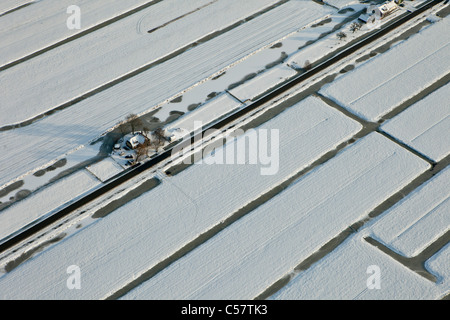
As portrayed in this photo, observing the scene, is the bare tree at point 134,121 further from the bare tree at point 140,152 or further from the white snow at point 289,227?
the white snow at point 289,227

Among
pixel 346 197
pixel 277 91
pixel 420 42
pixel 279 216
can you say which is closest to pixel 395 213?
pixel 346 197

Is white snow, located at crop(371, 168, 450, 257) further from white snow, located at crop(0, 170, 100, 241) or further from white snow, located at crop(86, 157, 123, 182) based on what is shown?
white snow, located at crop(0, 170, 100, 241)

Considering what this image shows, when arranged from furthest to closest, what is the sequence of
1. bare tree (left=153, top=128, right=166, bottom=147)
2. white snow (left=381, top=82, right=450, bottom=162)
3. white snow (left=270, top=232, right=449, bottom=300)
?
white snow (left=381, top=82, right=450, bottom=162), bare tree (left=153, top=128, right=166, bottom=147), white snow (left=270, top=232, right=449, bottom=300)

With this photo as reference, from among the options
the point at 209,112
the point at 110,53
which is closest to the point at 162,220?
the point at 209,112

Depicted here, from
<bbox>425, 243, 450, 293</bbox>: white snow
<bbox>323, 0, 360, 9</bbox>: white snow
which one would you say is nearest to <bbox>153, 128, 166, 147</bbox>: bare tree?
<bbox>425, 243, 450, 293</bbox>: white snow

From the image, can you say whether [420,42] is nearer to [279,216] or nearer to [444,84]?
[444,84]
